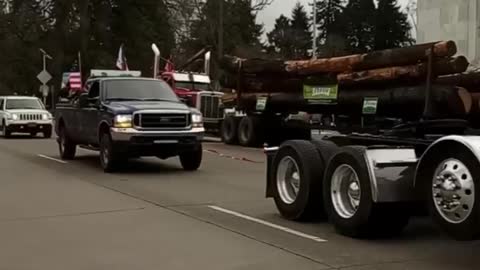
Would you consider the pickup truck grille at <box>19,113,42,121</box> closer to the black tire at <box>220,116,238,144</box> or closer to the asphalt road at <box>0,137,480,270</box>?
the black tire at <box>220,116,238,144</box>

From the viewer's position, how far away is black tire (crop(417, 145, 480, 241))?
655 centimetres

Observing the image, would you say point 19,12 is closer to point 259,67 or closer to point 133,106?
point 259,67

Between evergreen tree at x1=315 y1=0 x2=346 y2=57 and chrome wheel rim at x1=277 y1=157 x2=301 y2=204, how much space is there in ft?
252

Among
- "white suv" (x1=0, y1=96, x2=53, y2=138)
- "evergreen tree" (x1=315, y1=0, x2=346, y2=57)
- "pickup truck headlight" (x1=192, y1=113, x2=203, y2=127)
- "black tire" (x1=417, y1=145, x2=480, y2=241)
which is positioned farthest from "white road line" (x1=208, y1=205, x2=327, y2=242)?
"evergreen tree" (x1=315, y1=0, x2=346, y2=57)

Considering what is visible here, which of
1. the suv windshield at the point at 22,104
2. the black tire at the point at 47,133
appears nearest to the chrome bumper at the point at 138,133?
the black tire at the point at 47,133

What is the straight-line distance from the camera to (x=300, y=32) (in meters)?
91.7

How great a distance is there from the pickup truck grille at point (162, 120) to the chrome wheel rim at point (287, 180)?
588cm

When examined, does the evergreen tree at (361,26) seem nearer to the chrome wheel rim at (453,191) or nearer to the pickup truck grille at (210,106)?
the pickup truck grille at (210,106)

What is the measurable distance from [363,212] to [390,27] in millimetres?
82129

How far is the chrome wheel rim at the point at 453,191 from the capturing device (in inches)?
262

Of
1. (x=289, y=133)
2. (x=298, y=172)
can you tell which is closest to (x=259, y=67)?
(x=289, y=133)

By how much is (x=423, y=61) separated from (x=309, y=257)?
30.4 feet

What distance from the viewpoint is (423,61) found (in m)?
15.6

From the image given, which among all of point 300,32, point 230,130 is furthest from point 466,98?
point 300,32
